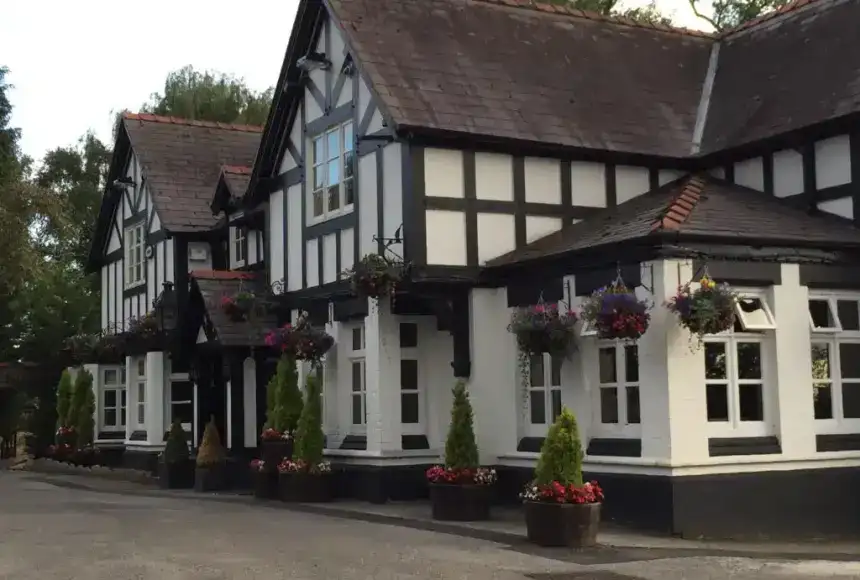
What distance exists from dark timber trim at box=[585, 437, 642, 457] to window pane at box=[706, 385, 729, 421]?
0.97 metres

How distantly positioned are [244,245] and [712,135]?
1082 centimetres

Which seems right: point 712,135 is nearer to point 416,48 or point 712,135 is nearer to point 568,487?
point 416,48

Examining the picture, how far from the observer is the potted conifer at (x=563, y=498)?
42.0 ft

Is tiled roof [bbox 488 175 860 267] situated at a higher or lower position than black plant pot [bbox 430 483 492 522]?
higher

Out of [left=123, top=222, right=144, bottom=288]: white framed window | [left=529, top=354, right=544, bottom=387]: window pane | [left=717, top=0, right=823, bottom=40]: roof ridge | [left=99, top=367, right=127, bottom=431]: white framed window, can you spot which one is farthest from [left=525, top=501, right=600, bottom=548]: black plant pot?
[left=99, top=367, right=127, bottom=431]: white framed window

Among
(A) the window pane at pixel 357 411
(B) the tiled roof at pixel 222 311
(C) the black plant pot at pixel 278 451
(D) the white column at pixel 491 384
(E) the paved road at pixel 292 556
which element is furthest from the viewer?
(B) the tiled roof at pixel 222 311

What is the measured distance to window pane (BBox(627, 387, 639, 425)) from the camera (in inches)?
587

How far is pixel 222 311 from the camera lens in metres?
21.8

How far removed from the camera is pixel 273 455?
19.4 metres

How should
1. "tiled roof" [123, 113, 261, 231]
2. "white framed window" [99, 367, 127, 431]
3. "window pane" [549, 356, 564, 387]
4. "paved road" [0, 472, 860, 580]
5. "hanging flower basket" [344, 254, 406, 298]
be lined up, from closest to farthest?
"paved road" [0, 472, 860, 580] < "window pane" [549, 356, 564, 387] < "hanging flower basket" [344, 254, 406, 298] < "tiled roof" [123, 113, 261, 231] < "white framed window" [99, 367, 127, 431]

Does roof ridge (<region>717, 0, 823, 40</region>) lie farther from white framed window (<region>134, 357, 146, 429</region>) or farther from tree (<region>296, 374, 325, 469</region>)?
white framed window (<region>134, 357, 146, 429</region>)

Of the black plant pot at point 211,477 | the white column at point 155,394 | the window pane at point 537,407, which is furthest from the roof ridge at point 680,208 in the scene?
the white column at point 155,394

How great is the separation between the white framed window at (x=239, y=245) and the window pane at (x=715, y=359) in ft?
42.0

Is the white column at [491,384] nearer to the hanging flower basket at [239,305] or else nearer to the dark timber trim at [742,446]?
the dark timber trim at [742,446]
